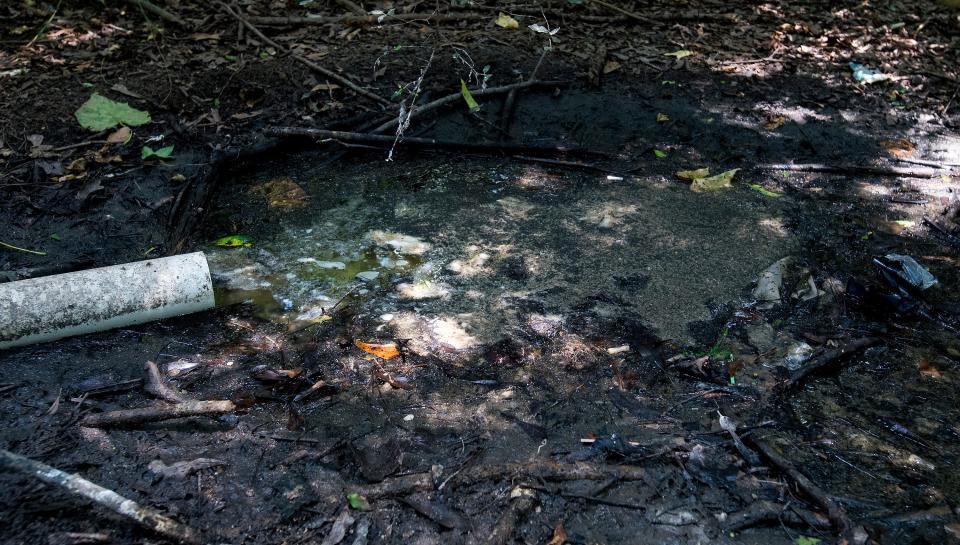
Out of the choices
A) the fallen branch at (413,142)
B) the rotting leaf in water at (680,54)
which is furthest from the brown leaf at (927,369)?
the rotting leaf in water at (680,54)

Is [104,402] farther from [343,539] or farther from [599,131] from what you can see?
[599,131]

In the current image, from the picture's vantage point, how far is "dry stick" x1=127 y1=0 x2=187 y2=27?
621 cm

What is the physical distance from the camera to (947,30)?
23.9 feet

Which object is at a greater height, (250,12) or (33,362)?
(250,12)

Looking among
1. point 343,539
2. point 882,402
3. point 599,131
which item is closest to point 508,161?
point 599,131

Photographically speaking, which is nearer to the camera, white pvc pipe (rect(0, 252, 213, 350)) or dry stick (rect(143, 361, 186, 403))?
dry stick (rect(143, 361, 186, 403))

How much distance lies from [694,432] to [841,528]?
647mm

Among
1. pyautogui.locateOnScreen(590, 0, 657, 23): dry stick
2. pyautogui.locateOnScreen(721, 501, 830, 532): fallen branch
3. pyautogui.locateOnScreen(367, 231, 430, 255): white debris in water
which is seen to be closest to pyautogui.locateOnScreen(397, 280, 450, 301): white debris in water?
pyautogui.locateOnScreen(367, 231, 430, 255): white debris in water

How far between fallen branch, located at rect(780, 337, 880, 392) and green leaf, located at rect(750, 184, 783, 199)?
65.6 inches

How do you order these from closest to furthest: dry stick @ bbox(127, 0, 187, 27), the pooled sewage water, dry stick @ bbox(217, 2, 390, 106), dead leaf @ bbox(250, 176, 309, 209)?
the pooled sewage water, dead leaf @ bbox(250, 176, 309, 209), dry stick @ bbox(217, 2, 390, 106), dry stick @ bbox(127, 0, 187, 27)

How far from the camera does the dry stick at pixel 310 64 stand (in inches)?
221

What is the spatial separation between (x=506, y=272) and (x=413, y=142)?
173 cm

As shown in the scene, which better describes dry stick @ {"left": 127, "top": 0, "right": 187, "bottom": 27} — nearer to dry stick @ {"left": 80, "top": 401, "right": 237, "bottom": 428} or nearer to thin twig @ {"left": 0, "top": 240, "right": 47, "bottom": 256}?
thin twig @ {"left": 0, "top": 240, "right": 47, "bottom": 256}

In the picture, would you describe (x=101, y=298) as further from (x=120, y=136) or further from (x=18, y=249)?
(x=120, y=136)
